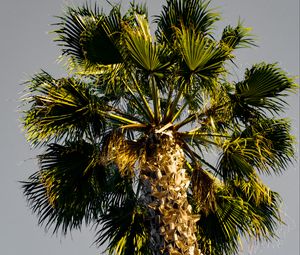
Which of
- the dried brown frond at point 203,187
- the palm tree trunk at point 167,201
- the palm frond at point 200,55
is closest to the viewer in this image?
the palm tree trunk at point 167,201

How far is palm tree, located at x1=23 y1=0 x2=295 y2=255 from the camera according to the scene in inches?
364

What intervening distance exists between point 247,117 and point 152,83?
1.71 meters

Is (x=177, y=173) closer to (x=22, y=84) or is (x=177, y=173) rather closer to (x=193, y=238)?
(x=193, y=238)

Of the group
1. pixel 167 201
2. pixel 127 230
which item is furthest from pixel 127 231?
pixel 167 201

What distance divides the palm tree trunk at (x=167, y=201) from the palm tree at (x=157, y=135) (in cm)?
2

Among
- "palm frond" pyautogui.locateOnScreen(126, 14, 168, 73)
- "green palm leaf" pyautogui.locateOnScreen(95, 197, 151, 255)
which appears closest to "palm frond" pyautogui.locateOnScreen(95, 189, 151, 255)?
"green palm leaf" pyautogui.locateOnScreen(95, 197, 151, 255)

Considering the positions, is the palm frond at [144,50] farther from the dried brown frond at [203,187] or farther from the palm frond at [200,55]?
the dried brown frond at [203,187]

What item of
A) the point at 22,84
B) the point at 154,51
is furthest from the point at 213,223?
the point at 22,84

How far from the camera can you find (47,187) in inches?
378

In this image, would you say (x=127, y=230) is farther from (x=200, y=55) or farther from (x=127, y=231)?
(x=200, y=55)

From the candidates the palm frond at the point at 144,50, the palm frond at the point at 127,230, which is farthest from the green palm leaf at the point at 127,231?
the palm frond at the point at 144,50

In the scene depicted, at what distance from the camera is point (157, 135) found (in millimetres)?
9625

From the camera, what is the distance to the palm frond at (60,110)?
31.2ft

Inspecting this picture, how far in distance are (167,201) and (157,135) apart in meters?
1.20
